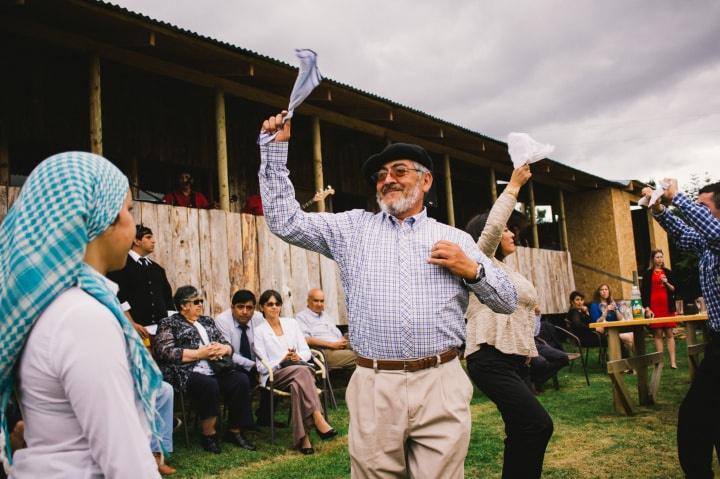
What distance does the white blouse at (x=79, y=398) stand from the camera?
147cm

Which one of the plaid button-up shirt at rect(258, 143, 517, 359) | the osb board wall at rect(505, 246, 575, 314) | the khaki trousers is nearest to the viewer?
the khaki trousers

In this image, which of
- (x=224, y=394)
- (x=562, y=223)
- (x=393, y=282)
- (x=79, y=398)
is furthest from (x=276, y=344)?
(x=562, y=223)

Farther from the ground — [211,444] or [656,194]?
[656,194]

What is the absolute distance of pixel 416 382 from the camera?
284cm

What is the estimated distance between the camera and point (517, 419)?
3787mm

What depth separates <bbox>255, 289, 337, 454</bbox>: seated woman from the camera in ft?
20.9

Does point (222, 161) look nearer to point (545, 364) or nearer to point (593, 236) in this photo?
point (545, 364)

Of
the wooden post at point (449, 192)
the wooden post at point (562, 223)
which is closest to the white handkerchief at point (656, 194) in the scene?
the wooden post at point (449, 192)

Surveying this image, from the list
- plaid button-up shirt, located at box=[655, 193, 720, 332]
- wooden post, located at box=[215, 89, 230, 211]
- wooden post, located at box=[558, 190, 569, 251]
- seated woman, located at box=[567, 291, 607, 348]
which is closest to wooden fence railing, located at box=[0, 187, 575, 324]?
wooden post, located at box=[215, 89, 230, 211]

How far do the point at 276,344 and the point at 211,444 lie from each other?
4.83ft

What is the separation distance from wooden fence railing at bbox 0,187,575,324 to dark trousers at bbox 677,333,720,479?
19.4ft

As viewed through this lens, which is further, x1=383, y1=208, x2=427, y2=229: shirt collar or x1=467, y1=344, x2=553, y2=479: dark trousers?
x1=467, y1=344, x2=553, y2=479: dark trousers

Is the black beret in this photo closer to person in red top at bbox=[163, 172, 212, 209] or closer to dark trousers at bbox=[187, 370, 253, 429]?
dark trousers at bbox=[187, 370, 253, 429]

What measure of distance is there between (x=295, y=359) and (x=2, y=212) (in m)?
3.48
